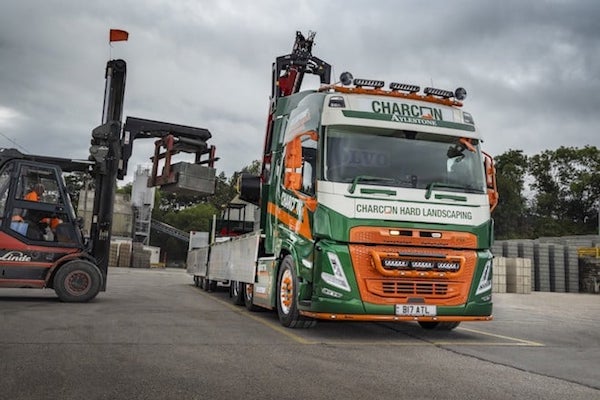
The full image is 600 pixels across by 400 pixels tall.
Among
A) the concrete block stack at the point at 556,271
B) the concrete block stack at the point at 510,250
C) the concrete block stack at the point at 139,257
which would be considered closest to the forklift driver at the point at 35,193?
the concrete block stack at the point at 510,250

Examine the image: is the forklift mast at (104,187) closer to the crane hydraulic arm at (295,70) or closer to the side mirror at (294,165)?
the crane hydraulic arm at (295,70)

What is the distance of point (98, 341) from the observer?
6.48 metres

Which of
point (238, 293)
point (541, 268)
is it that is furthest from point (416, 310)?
point (541, 268)

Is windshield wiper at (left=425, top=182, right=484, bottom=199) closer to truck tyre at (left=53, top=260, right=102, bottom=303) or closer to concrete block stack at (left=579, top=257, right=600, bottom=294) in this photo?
truck tyre at (left=53, top=260, right=102, bottom=303)

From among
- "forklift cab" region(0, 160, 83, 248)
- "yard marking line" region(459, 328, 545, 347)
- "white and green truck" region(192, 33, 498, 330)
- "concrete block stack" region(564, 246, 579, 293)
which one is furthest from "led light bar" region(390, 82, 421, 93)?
"concrete block stack" region(564, 246, 579, 293)

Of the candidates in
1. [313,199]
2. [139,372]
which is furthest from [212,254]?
[139,372]

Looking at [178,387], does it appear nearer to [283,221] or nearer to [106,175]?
[283,221]

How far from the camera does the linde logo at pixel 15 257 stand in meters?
10.6

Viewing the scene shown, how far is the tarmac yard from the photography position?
4402mm

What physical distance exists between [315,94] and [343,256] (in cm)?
260

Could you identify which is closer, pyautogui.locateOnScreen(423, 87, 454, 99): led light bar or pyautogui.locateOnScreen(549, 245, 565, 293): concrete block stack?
pyautogui.locateOnScreen(423, 87, 454, 99): led light bar

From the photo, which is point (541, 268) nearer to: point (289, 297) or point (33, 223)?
point (289, 297)

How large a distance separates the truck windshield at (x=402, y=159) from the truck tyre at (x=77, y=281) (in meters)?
6.05

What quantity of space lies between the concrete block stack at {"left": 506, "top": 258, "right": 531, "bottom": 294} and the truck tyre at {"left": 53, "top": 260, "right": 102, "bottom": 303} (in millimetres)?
18206
